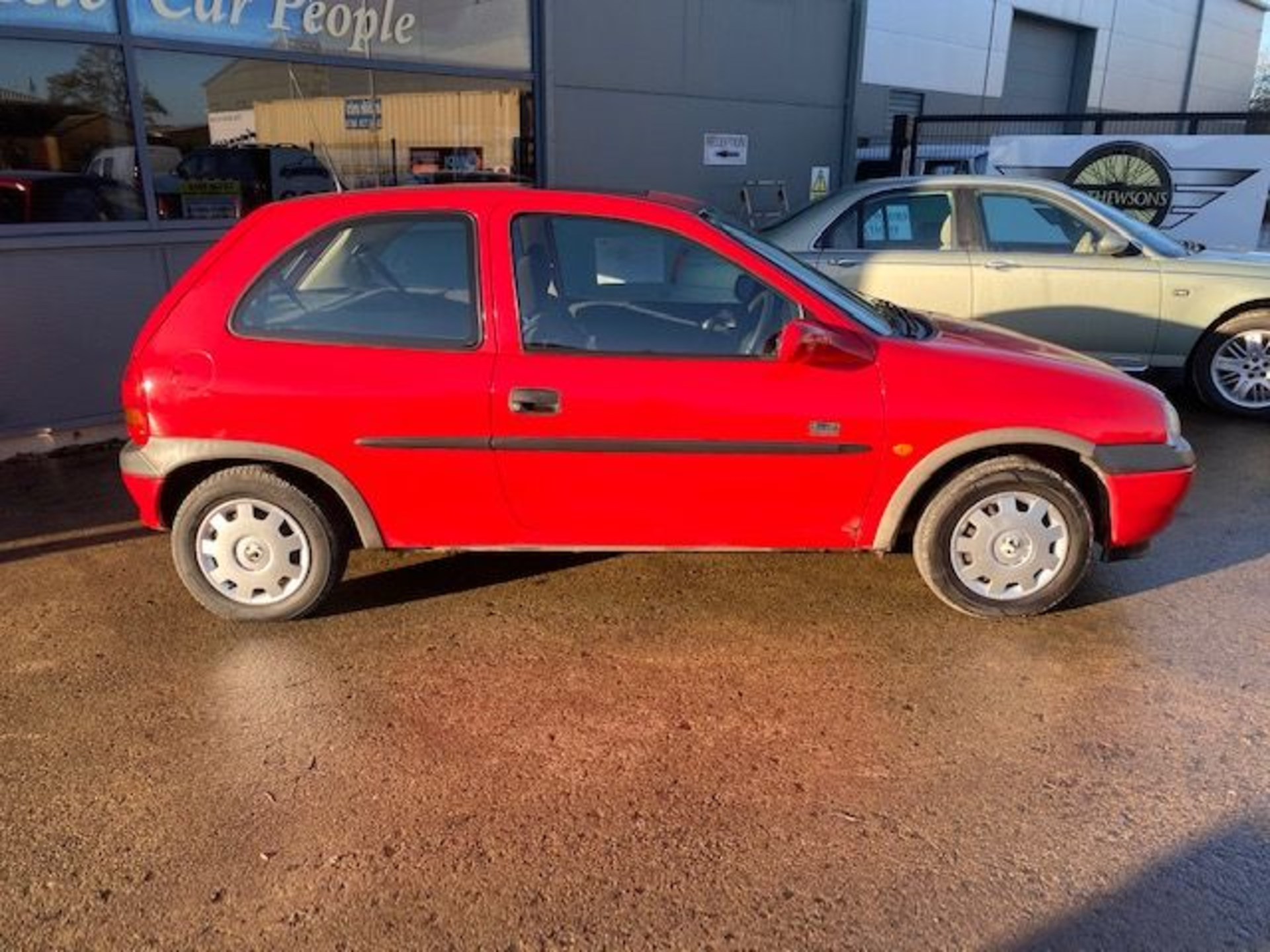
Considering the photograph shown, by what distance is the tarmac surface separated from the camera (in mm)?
2338

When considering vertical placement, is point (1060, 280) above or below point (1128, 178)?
below

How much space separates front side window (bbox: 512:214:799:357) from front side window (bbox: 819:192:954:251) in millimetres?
3588

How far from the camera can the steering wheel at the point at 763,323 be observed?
3.52 metres

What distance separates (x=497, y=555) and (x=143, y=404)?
1.63m

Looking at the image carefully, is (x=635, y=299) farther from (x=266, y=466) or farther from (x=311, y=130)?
(x=311, y=130)

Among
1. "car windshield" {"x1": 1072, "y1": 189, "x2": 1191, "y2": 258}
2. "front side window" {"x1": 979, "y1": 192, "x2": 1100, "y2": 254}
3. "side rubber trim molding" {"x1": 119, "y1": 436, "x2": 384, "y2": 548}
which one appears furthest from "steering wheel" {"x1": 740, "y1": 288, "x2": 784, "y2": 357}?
"car windshield" {"x1": 1072, "y1": 189, "x2": 1191, "y2": 258}

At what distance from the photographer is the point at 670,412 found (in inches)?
136

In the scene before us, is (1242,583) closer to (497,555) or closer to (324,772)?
(497,555)

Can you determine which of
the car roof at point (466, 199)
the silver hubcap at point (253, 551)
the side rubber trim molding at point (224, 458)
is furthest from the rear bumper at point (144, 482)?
the car roof at point (466, 199)

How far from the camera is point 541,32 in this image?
26.6 ft

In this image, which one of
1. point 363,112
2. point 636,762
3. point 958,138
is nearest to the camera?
point 636,762

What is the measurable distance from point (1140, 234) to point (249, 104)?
20.6 ft

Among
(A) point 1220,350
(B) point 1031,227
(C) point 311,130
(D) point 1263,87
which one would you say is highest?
(D) point 1263,87

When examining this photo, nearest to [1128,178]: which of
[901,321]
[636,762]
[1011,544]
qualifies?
[901,321]
